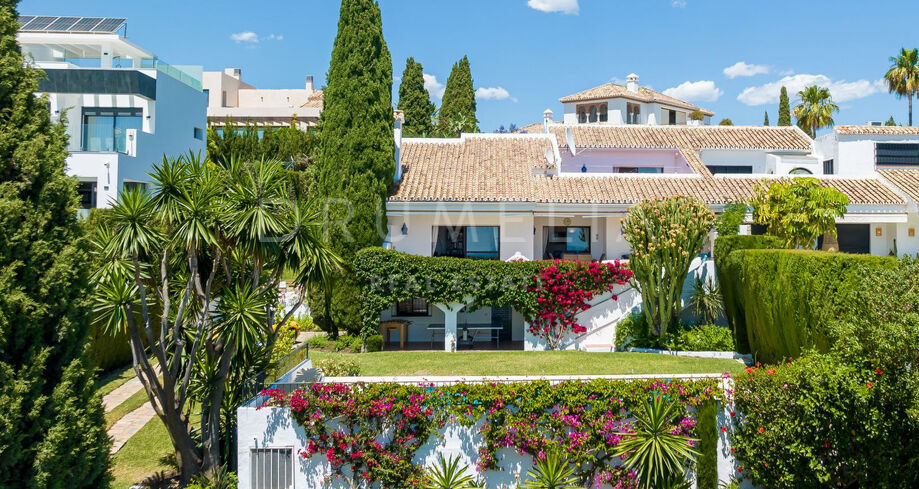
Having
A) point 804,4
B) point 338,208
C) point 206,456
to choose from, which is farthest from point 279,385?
point 804,4

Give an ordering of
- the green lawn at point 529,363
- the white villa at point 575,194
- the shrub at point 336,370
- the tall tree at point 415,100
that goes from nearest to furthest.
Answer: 1. the shrub at point 336,370
2. the green lawn at point 529,363
3. the white villa at point 575,194
4. the tall tree at point 415,100

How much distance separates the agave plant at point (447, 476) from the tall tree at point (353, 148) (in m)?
11.0

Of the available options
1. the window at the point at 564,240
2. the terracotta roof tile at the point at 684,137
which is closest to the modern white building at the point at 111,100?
the window at the point at 564,240

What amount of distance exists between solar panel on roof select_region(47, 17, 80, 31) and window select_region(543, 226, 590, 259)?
2855 centimetres

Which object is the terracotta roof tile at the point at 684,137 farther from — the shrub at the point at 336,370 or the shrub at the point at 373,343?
the shrub at the point at 336,370

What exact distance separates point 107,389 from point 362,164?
11.7 m

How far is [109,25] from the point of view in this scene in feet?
116

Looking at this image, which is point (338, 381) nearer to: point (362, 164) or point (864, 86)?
point (362, 164)

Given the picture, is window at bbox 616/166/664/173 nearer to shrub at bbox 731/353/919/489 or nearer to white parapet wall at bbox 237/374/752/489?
shrub at bbox 731/353/919/489

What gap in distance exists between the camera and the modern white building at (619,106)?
199 ft

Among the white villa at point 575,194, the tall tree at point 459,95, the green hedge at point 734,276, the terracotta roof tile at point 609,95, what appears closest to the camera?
the green hedge at point 734,276

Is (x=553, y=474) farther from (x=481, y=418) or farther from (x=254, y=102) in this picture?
(x=254, y=102)

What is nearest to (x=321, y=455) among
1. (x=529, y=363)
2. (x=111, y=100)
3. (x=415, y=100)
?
(x=529, y=363)

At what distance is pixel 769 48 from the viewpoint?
103 feet
